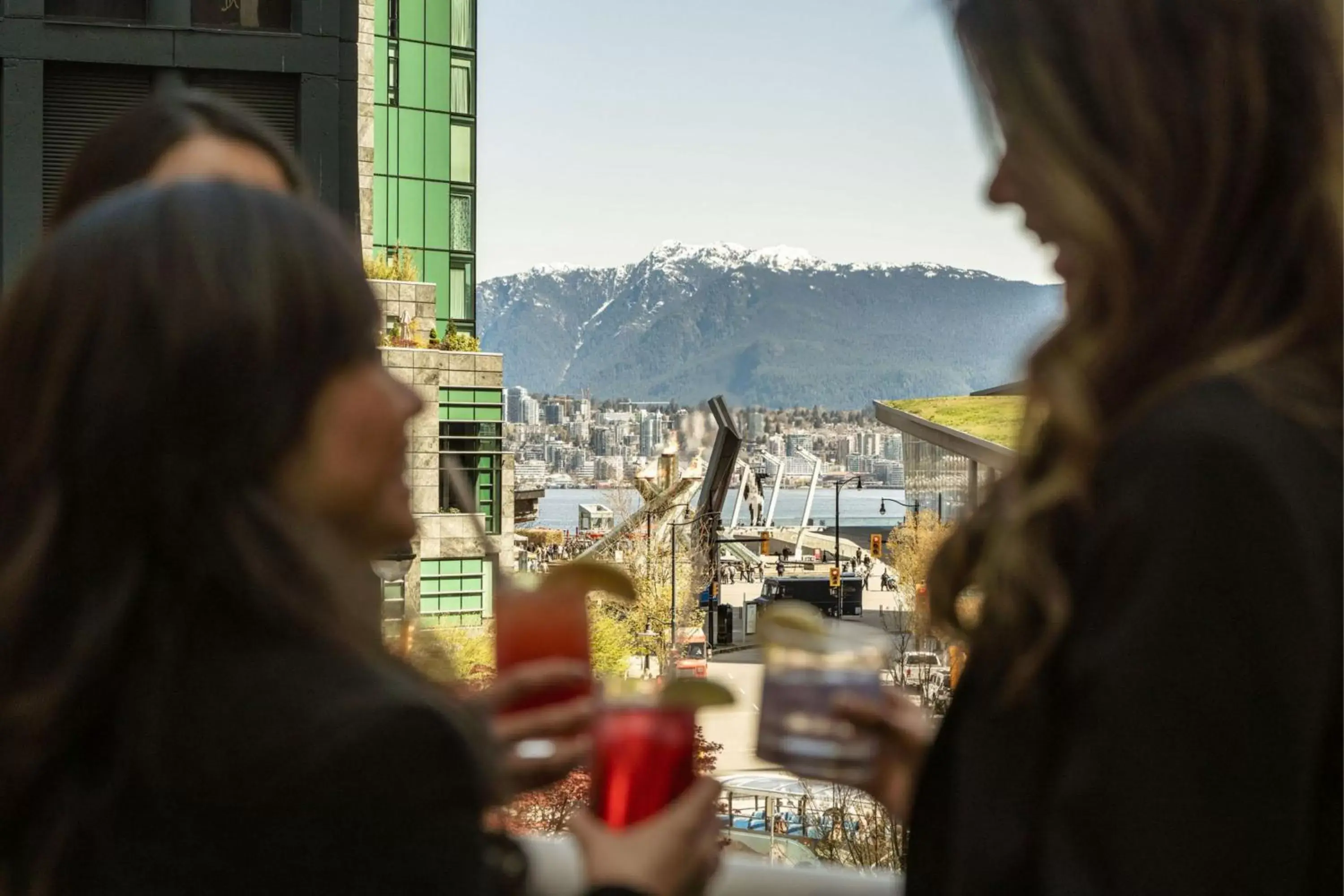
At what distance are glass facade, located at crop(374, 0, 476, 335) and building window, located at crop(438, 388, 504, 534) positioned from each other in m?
5.59

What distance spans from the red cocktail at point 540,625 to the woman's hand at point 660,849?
253mm

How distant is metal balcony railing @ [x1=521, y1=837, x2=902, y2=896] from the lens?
2225 millimetres

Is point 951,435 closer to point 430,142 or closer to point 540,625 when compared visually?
point 430,142

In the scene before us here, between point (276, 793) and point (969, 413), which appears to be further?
point (969, 413)

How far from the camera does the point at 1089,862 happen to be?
4.58 ft

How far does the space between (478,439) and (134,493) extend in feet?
126

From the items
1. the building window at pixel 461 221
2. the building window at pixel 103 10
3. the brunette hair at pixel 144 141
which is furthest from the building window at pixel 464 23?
the brunette hair at pixel 144 141

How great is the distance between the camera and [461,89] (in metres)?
46.4

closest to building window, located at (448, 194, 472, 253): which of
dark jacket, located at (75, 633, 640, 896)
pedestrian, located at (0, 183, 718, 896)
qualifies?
pedestrian, located at (0, 183, 718, 896)

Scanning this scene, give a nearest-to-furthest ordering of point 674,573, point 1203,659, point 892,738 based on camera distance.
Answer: point 1203,659, point 892,738, point 674,573

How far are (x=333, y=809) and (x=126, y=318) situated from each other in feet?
1.75

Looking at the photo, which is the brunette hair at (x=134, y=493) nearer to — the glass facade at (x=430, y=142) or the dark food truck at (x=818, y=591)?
the glass facade at (x=430, y=142)

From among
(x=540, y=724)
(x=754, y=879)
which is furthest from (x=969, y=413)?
(x=540, y=724)

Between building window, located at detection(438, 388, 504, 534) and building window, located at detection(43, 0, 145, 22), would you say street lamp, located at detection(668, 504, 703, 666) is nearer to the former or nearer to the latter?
building window, located at detection(438, 388, 504, 534)
